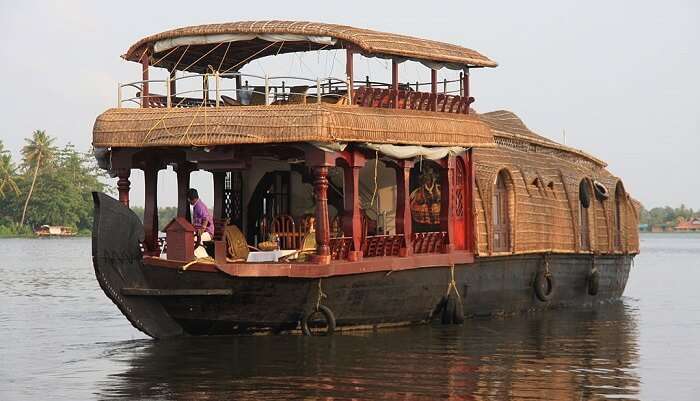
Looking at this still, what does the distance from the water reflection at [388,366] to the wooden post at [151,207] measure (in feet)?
3.41

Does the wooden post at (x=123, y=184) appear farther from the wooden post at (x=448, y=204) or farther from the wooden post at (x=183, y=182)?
the wooden post at (x=448, y=204)

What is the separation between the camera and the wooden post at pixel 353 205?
12172 millimetres

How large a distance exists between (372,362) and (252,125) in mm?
2409

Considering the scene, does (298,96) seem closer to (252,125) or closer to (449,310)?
(252,125)

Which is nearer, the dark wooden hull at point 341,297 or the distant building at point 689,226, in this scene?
the dark wooden hull at point 341,297

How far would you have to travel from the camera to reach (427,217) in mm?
14078

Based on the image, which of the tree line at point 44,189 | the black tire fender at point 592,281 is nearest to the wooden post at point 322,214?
the black tire fender at point 592,281

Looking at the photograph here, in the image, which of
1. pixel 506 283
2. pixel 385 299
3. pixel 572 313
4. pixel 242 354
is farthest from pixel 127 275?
pixel 572 313

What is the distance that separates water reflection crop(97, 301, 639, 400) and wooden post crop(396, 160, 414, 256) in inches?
37.9

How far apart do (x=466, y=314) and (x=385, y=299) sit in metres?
1.70

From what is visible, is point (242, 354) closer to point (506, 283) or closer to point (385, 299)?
point (385, 299)

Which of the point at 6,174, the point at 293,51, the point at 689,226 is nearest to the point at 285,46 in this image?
the point at 293,51

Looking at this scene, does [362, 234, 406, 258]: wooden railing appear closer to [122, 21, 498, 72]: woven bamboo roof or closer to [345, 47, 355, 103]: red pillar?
[345, 47, 355, 103]: red pillar

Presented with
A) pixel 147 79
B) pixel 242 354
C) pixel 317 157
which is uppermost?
pixel 147 79
